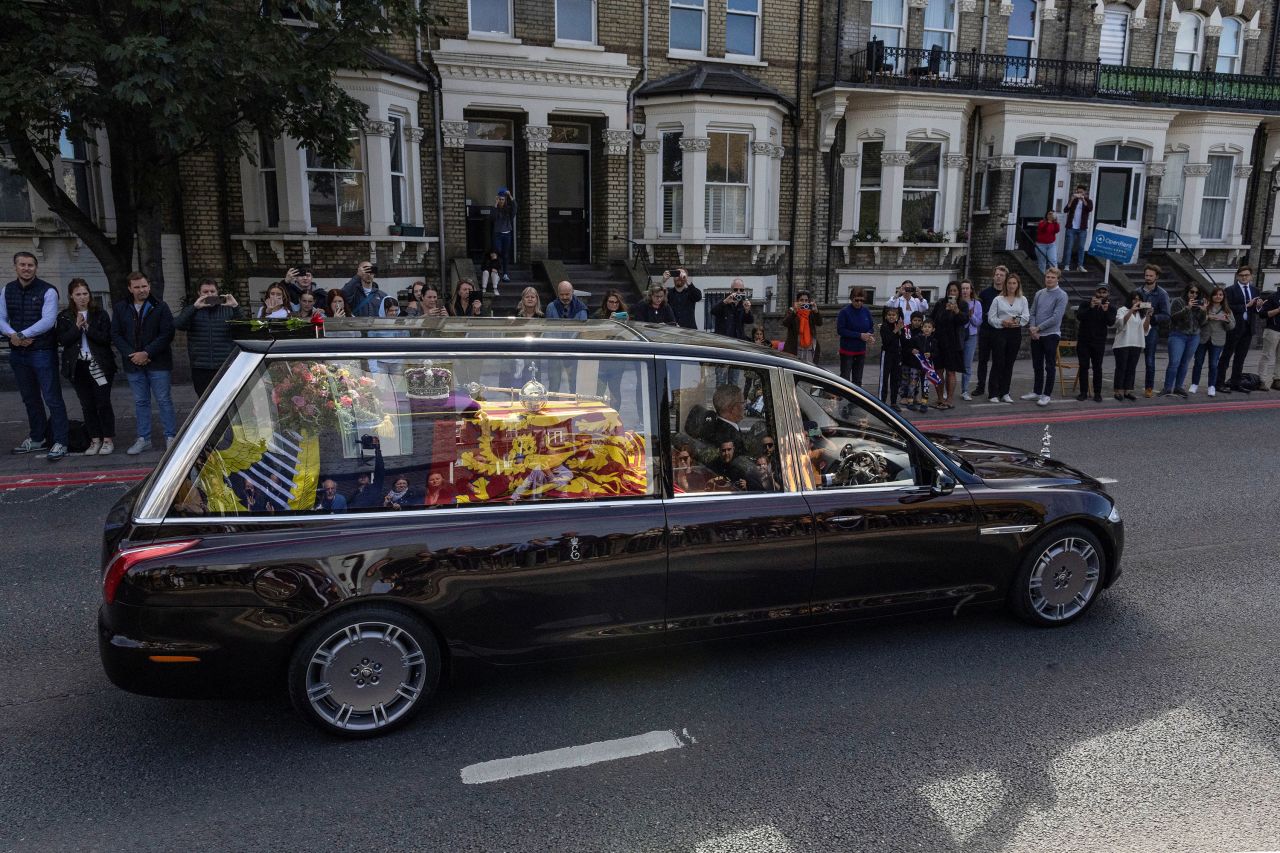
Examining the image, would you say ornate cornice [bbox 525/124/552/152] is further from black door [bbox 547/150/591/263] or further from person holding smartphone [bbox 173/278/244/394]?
person holding smartphone [bbox 173/278/244/394]

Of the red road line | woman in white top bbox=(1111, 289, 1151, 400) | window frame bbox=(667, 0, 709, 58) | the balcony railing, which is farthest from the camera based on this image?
the balcony railing

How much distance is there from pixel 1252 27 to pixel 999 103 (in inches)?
331

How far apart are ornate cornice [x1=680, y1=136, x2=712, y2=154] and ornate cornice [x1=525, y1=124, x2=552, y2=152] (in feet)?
9.24

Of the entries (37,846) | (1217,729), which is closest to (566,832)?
(37,846)

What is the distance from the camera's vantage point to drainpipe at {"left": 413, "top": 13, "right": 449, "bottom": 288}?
1680 centimetres

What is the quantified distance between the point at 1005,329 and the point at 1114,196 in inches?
490

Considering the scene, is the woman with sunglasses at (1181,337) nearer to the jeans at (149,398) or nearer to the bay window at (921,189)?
the bay window at (921,189)

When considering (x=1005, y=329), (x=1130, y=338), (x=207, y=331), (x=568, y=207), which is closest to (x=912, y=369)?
(x=1005, y=329)

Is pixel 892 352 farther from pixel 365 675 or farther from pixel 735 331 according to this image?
pixel 365 675

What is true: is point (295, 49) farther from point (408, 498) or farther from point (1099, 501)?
point (1099, 501)

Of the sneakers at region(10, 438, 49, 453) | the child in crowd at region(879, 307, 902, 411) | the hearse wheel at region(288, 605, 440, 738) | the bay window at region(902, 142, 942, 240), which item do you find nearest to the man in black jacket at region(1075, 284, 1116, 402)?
the child in crowd at region(879, 307, 902, 411)

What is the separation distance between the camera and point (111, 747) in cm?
386

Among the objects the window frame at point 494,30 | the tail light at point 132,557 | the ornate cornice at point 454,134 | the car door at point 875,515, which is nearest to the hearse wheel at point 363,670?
the tail light at point 132,557

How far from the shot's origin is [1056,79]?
70.1 ft
